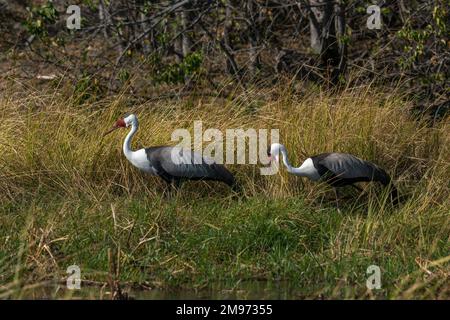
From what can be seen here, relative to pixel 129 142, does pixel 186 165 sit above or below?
below

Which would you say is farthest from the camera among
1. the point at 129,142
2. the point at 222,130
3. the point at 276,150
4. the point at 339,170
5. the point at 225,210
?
the point at 222,130

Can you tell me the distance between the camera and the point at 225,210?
8039 mm

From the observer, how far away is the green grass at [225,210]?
6793 mm

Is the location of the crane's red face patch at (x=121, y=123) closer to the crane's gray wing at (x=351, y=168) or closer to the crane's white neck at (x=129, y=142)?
the crane's white neck at (x=129, y=142)

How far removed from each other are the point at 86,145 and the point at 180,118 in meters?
1.07

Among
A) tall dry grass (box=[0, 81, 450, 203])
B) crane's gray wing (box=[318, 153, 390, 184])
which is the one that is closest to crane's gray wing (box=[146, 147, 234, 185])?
tall dry grass (box=[0, 81, 450, 203])

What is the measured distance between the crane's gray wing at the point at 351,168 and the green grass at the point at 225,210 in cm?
17

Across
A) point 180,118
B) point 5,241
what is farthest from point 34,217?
point 180,118

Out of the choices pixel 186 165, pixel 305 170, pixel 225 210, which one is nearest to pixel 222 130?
pixel 186 165

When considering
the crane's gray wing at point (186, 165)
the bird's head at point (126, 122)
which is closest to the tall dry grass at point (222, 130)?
the bird's head at point (126, 122)

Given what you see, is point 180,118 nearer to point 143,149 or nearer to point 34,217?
point 143,149

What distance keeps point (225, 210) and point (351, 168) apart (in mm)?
1028

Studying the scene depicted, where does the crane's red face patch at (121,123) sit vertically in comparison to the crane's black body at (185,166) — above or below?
above

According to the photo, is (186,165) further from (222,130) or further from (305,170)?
(305,170)
